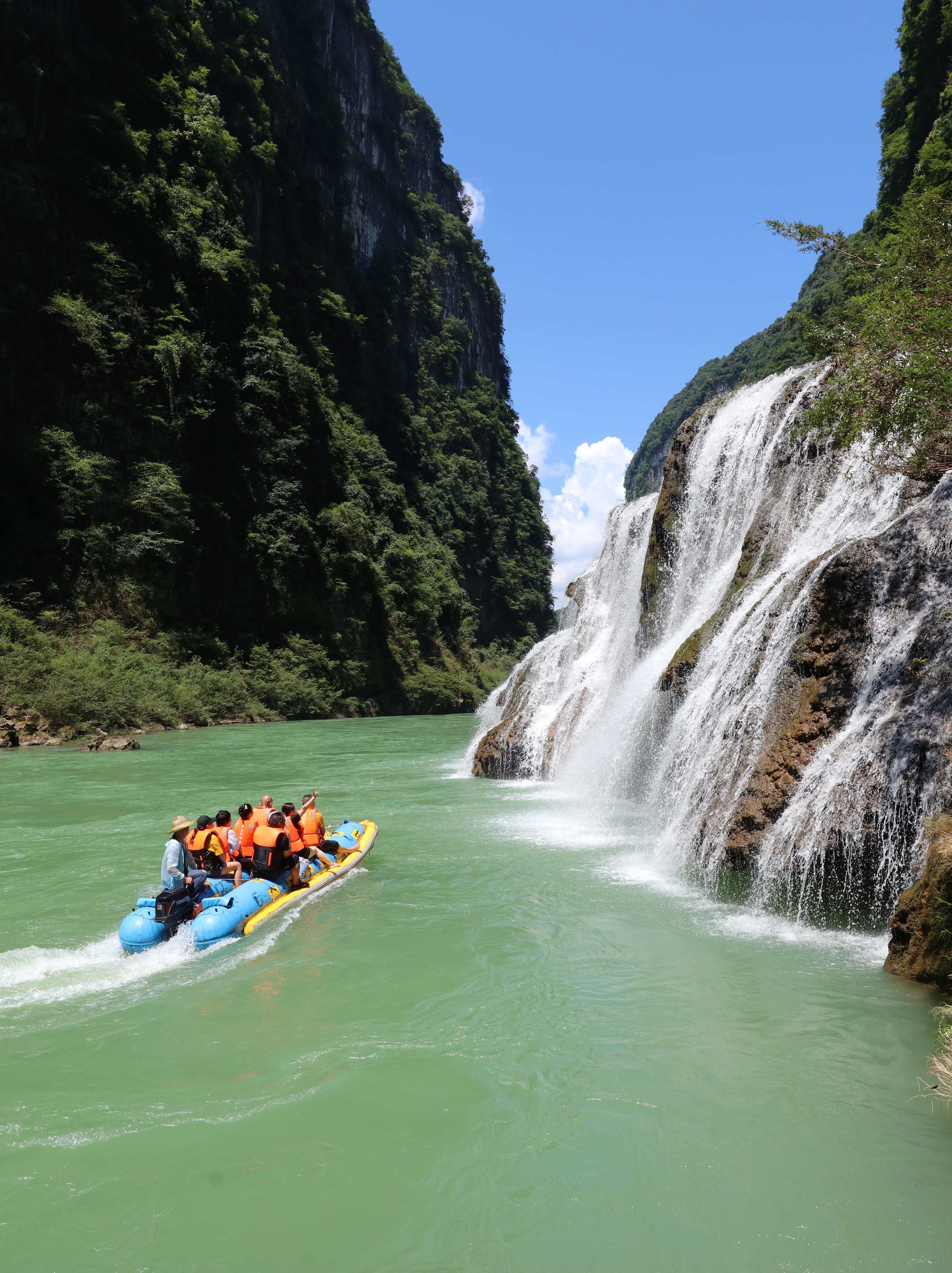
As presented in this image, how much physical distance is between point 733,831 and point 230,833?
515cm

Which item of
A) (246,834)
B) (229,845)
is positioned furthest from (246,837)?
(229,845)

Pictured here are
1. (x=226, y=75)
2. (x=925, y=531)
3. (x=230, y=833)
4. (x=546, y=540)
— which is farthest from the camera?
(x=546, y=540)

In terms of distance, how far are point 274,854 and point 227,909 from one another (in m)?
1.02

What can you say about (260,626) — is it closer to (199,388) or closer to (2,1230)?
(199,388)

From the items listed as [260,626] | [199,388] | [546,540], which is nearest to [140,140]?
[199,388]

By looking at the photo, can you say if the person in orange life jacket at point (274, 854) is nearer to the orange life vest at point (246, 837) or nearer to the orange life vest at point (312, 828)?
the orange life vest at point (246, 837)

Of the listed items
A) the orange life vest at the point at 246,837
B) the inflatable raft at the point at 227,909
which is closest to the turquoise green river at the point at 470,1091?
the inflatable raft at the point at 227,909

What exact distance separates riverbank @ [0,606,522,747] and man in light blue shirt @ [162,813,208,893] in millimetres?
17789

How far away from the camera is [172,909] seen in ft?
23.1

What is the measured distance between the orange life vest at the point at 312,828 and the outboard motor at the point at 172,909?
220 centimetres

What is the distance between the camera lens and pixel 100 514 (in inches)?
1126

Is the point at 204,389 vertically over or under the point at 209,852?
over

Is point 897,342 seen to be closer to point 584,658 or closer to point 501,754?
point 501,754

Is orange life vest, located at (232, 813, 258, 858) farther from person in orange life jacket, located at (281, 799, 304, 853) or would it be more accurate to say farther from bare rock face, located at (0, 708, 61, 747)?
bare rock face, located at (0, 708, 61, 747)
